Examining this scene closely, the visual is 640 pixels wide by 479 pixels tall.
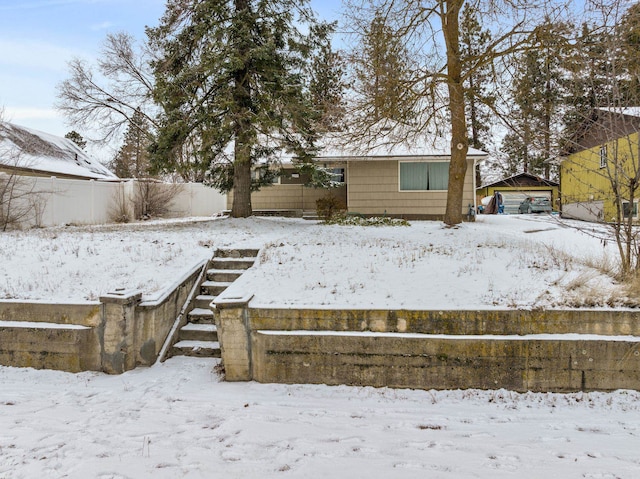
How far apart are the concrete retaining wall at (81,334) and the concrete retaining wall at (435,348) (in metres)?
1.08

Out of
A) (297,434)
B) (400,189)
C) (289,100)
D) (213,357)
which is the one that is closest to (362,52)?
(289,100)

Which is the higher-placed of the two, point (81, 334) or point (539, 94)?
point (539, 94)

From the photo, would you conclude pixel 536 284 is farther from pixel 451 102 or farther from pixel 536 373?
pixel 451 102

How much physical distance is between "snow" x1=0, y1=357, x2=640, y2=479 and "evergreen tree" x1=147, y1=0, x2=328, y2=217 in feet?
24.5

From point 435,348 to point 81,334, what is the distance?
4.03 m

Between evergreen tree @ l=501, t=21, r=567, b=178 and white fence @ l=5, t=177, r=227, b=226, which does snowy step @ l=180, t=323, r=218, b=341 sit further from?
white fence @ l=5, t=177, r=227, b=226

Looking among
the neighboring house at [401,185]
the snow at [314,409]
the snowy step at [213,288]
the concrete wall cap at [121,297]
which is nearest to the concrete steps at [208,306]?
the snowy step at [213,288]

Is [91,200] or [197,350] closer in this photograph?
[197,350]

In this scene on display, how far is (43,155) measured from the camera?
1855 cm

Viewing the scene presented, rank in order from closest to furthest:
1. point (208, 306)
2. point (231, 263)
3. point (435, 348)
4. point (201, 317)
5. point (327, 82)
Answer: point (435, 348) → point (201, 317) → point (208, 306) → point (231, 263) → point (327, 82)

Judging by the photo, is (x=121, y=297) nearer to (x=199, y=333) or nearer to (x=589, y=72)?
(x=199, y=333)

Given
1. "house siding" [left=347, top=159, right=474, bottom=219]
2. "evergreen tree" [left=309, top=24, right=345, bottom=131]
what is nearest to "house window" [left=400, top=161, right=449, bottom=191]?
"house siding" [left=347, top=159, right=474, bottom=219]

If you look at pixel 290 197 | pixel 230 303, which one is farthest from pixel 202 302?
pixel 290 197

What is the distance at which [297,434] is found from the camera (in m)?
3.32
